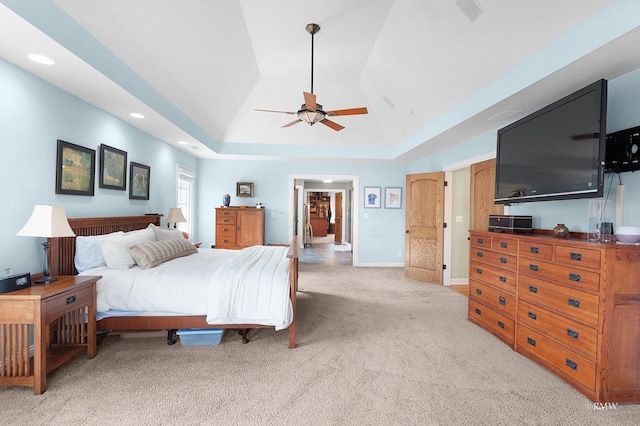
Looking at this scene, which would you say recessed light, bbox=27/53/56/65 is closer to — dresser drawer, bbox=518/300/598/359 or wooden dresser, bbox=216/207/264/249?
wooden dresser, bbox=216/207/264/249

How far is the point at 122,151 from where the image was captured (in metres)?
3.85

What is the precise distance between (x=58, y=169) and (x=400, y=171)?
19.8 feet

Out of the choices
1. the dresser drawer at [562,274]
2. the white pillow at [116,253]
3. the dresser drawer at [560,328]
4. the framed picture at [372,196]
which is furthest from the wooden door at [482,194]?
the white pillow at [116,253]

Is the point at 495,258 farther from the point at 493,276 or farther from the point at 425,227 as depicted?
the point at 425,227

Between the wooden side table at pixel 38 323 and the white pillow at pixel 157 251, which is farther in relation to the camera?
the white pillow at pixel 157 251

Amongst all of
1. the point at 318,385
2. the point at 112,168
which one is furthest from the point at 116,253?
the point at 318,385

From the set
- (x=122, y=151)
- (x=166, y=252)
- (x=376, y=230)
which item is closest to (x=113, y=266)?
(x=166, y=252)

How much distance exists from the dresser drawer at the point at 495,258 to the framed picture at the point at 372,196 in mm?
3506

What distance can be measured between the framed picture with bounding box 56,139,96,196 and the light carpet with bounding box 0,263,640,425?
1582 millimetres

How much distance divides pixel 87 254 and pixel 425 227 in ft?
16.7

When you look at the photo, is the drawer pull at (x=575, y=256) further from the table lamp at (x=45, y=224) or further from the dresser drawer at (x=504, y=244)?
the table lamp at (x=45, y=224)

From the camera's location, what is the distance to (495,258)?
312cm

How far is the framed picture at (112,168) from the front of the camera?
11.5 feet

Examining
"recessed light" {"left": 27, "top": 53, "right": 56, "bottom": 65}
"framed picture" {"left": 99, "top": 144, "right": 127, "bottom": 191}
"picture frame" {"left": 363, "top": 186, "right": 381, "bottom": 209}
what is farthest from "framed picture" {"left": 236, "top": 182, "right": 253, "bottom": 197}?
"recessed light" {"left": 27, "top": 53, "right": 56, "bottom": 65}
